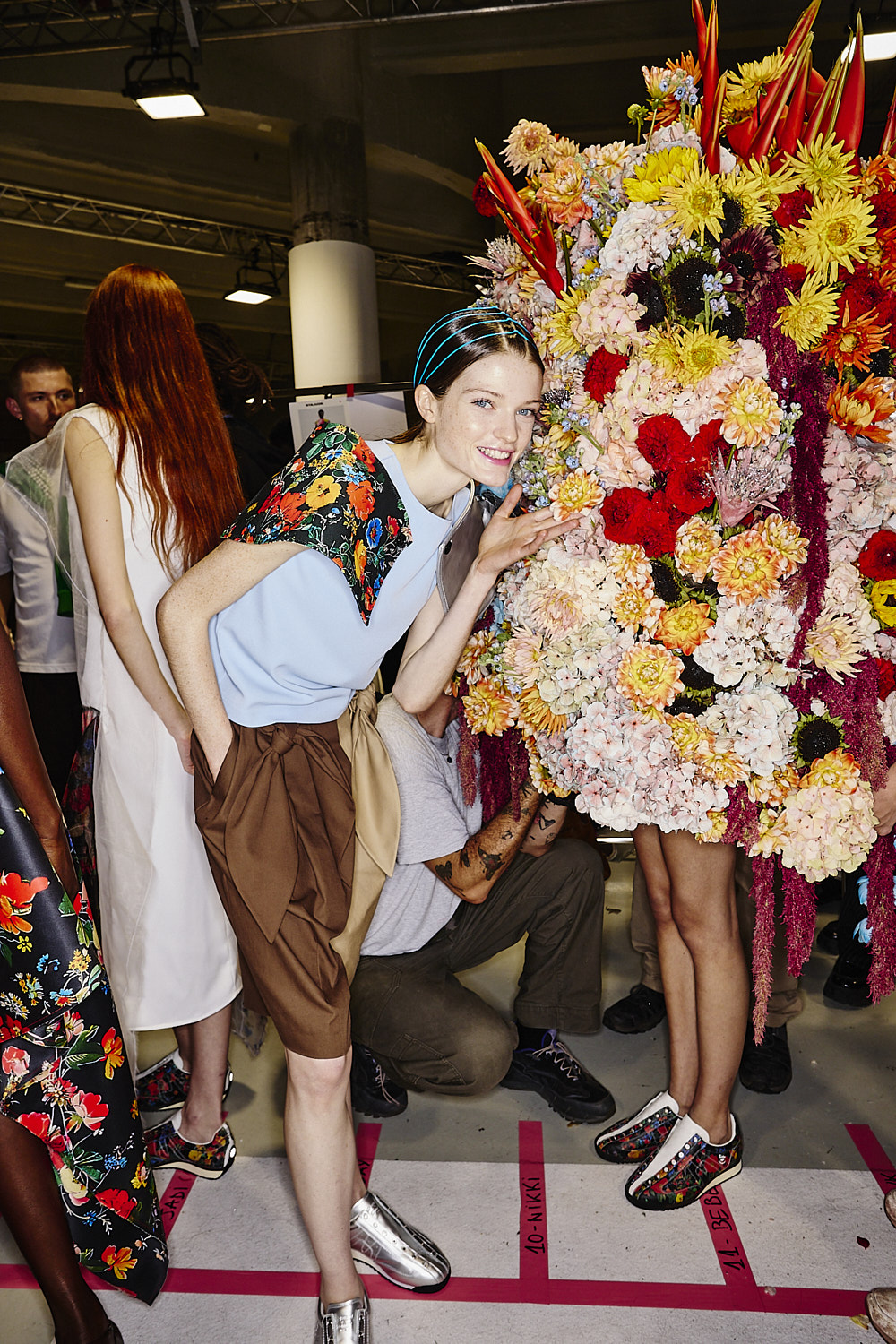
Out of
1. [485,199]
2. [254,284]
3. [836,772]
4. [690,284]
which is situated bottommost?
[836,772]

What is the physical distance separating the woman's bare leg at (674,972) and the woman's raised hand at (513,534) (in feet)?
1.96

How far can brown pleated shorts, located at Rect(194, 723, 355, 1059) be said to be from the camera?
5.07ft

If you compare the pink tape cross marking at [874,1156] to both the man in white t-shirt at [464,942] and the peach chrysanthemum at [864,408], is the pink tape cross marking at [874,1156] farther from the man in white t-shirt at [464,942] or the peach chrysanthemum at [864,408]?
the peach chrysanthemum at [864,408]

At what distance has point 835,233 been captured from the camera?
1.51 meters

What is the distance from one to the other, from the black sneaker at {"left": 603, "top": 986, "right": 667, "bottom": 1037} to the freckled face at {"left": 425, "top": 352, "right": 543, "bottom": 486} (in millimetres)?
1553

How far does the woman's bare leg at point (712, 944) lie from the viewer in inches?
70.9

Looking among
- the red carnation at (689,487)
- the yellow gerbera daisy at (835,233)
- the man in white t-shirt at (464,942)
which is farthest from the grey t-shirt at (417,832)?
the yellow gerbera daisy at (835,233)

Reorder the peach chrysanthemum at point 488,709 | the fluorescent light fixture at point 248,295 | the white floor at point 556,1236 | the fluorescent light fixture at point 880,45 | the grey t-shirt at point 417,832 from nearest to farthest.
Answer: the white floor at point 556,1236
the peach chrysanthemum at point 488,709
the grey t-shirt at point 417,832
the fluorescent light fixture at point 880,45
the fluorescent light fixture at point 248,295

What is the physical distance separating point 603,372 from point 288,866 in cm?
94

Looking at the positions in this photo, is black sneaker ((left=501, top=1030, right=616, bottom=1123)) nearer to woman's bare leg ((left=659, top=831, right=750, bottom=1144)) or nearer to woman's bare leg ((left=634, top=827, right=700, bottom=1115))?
woman's bare leg ((left=634, top=827, right=700, bottom=1115))

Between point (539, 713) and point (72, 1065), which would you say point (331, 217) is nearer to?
point (539, 713)

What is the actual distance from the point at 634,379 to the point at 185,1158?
1.79 metres

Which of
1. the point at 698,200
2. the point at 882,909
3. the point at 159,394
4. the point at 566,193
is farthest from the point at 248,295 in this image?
the point at 882,909

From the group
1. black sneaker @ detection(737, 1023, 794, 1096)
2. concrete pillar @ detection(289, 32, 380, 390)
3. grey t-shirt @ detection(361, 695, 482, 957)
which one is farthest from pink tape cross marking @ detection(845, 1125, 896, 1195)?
concrete pillar @ detection(289, 32, 380, 390)
